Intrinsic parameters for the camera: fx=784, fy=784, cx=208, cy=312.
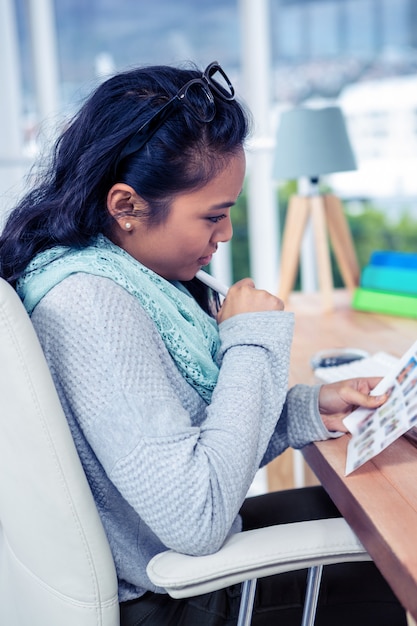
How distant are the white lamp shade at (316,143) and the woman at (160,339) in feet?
3.43

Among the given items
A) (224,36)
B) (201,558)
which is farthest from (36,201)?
(224,36)

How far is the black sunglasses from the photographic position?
0.98 metres

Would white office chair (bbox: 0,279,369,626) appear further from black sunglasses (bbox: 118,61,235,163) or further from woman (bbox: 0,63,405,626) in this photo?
black sunglasses (bbox: 118,61,235,163)

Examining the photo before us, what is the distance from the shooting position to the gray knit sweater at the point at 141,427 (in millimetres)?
835

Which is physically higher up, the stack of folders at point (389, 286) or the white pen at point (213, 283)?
the white pen at point (213, 283)

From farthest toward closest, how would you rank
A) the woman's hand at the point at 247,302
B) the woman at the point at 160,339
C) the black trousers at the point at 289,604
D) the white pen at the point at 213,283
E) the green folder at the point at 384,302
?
the green folder at the point at 384,302, the white pen at the point at 213,283, the woman's hand at the point at 247,302, the black trousers at the point at 289,604, the woman at the point at 160,339

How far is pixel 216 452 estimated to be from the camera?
0.87m

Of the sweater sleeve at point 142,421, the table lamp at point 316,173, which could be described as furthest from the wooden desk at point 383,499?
the table lamp at point 316,173

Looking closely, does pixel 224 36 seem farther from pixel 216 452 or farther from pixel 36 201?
pixel 216 452

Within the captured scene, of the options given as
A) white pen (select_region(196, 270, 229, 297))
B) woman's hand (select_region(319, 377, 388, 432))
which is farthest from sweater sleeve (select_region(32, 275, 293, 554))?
white pen (select_region(196, 270, 229, 297))

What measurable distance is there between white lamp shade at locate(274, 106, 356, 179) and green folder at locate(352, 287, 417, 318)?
34 cm

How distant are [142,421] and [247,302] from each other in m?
0.31

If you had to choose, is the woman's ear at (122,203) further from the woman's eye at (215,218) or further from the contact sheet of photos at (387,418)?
the contact sheet of photos at (387,418)

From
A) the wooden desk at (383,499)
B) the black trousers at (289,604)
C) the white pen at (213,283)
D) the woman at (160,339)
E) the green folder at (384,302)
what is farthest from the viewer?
the green folder at (384,302)
